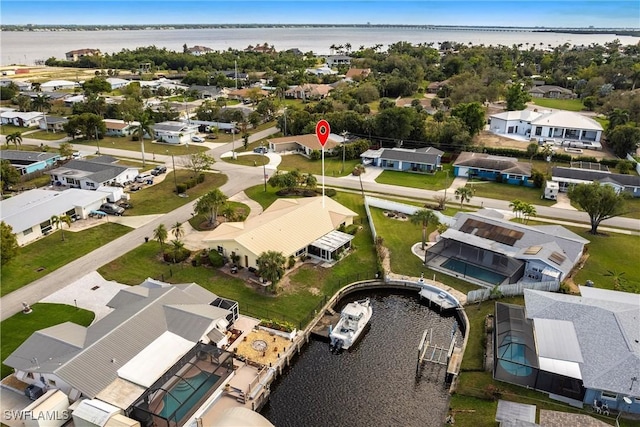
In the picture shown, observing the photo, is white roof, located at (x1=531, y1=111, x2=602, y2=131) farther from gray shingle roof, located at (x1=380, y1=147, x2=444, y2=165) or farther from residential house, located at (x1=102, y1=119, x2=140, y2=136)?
residential house, located at (x1=102, y1=119, x2=140, y2=136)

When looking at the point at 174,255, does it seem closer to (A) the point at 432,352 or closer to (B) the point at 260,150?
(A) the point at 432,352

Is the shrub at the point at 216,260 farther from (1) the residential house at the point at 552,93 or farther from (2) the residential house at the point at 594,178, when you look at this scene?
(1) the residential house at the point at 552,93

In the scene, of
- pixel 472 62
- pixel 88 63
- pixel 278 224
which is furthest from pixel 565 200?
pixel 88 63

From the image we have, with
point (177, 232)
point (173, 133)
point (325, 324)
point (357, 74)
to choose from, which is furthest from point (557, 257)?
point (357, 74)

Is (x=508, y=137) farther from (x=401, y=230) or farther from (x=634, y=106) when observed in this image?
(x=401, y=230)

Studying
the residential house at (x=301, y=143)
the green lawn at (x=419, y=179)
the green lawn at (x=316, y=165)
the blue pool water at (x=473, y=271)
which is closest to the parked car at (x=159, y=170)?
the green lawn at (x=316, y=165)

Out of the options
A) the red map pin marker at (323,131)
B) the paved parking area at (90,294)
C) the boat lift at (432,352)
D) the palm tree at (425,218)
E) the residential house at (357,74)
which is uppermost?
the residential house at (357,74)

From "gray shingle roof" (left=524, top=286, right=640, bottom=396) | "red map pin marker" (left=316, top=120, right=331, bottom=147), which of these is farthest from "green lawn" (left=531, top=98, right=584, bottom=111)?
"gray shingle roof" (left=524, top=286, right=640, bottom=396)
